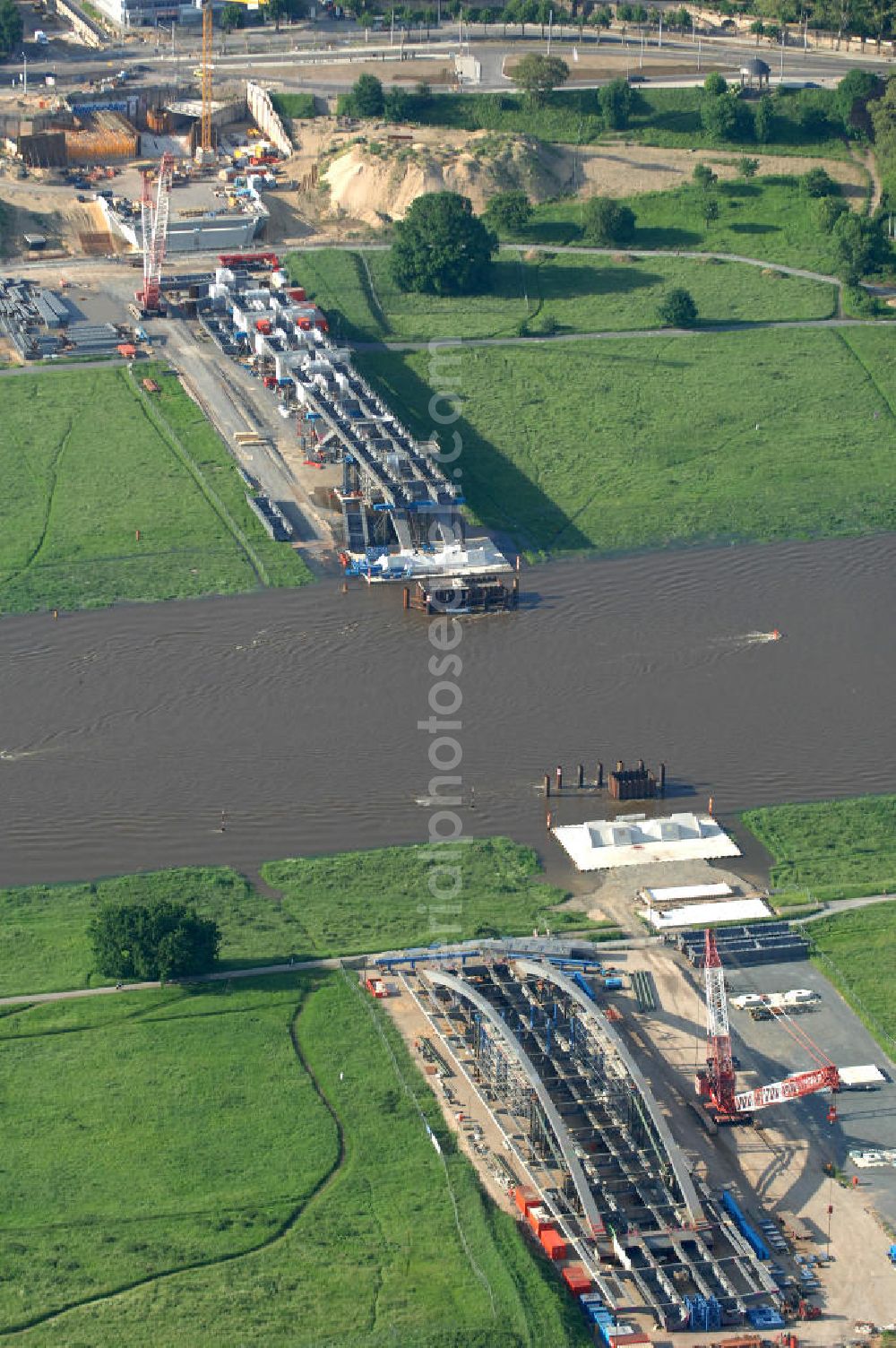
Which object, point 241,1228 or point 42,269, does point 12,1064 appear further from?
point 42,269

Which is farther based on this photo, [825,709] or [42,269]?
[42,269]

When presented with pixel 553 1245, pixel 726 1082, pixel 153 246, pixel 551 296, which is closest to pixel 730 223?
pixel 551 296

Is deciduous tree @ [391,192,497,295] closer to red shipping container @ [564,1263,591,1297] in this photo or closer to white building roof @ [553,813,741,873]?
white building roof @ [553,813,741,873]

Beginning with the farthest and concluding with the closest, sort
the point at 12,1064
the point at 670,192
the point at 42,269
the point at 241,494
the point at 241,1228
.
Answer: the point at 670,192
the point at 42,269
the point at 241,494
the point at 12,1064
the point at 241,1228

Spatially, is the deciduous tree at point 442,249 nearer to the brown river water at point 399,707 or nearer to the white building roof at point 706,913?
the brown river water at point 399,707

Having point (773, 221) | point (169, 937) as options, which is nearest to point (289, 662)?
point (169, 937)

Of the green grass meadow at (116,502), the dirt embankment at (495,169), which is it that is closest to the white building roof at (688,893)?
the green grass meadow at (116,502)

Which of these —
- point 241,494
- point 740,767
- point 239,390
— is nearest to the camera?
point 740,767
